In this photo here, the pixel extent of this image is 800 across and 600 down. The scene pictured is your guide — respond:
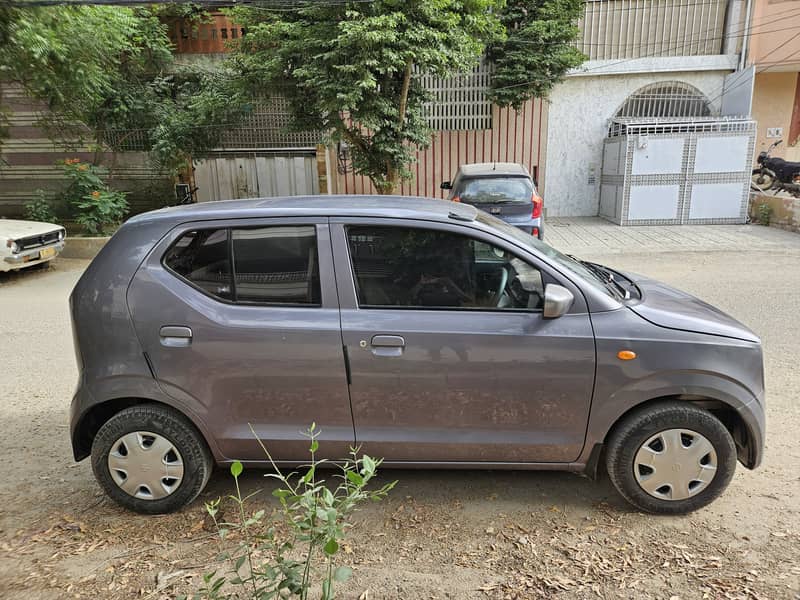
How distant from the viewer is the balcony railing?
48.5 feet

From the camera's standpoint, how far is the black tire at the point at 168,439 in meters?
3.13

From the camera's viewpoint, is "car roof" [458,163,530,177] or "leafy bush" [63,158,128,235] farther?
"leafy bush" [63,158,128,235]

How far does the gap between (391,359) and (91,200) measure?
37.1 feet

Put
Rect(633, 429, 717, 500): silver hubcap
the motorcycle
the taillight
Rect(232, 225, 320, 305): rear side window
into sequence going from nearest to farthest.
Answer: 1. Rect(633, 429, 717, 500): silver hubcap
2. Rect(232, 225, 320, 305): rear side window
3. the taillight
4. the motorcycle

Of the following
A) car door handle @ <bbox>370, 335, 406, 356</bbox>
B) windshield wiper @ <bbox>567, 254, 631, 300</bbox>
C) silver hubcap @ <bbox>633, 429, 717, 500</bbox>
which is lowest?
silver hubcap @ <bbox>633, 429, 717, 500</bbox>

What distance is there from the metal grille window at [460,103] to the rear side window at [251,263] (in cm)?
1284

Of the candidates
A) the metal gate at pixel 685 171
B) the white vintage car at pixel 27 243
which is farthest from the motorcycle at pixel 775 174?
the white vintage car at pixel 27 243

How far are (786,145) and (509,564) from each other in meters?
18.6

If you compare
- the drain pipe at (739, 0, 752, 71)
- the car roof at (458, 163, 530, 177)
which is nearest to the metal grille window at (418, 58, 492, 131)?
the car roof at (458, 163, 530, 177)

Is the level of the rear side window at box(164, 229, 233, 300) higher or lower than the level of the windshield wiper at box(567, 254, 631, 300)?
higher

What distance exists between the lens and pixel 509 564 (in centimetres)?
277

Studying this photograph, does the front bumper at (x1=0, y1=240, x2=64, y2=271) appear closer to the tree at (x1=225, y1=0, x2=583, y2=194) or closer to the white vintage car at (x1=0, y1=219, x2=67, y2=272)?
the white vintage car at (x1=0, y1=219, x2=67, y2=272)

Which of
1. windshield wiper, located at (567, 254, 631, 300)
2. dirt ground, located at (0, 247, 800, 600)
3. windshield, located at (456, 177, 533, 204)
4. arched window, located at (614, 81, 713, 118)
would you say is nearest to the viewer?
dirt ground, located at (0, 247, 800, 600)

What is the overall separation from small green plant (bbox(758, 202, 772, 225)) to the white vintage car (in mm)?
15289
